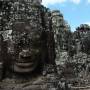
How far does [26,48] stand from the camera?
23.1ft

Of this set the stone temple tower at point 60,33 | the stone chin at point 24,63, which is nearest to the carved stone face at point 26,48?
the stone chin at point 24,63

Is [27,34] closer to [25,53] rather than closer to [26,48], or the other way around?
[26,48]

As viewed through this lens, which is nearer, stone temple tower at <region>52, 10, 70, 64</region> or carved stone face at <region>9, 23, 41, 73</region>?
carved stone face at <region>9, 23, 41, 73</region>

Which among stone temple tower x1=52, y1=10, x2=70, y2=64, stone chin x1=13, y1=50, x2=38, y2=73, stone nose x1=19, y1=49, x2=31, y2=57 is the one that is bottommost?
stone chin x1=13, y1=50, x2=38, y2=73

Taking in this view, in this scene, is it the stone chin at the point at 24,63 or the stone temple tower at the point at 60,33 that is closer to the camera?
the stone chin at the point at 24,63

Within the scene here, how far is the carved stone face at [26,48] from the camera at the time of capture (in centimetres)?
A: 701

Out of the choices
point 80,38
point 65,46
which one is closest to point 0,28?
point 65,46

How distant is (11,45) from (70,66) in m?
19.1

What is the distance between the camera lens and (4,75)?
732 cm

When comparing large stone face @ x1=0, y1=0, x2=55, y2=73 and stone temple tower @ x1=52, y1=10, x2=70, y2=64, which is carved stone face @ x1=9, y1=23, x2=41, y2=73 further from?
stone temple tower @ x1=52, y1=10, x2=70, y2=64

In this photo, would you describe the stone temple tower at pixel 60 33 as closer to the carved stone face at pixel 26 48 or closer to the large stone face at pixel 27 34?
the large stone face at pixel 27 34

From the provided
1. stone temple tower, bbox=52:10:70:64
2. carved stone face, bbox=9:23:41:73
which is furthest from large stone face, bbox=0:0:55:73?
stone temple tower, bbox=52:10:70:64

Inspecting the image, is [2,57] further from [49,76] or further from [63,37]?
[63,37]

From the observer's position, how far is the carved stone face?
23.0 ft
